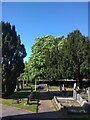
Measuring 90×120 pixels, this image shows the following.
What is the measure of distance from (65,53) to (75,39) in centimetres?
336

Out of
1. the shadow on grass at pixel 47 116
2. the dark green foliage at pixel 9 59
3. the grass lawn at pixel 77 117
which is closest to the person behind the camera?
the grass lawn at pixel 77 117

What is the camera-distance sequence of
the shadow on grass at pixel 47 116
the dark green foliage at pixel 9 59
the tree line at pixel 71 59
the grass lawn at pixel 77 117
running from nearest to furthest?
the grass lawn at pixel 77 117
the shadow on grass at pixel 47 116
the dark green foliage at pixel 9 59
the tree line at pixel 71 59

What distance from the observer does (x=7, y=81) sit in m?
42.7

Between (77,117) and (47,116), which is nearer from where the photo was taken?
(77,117)

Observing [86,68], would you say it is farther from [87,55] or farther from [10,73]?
[10,73]

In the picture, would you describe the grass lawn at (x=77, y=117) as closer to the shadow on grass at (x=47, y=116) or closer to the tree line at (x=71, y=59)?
the shadow on grass at (x=47, y=116)

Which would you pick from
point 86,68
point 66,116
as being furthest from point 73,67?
point 66,116

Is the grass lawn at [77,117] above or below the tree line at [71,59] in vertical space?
below

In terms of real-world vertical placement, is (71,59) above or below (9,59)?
above

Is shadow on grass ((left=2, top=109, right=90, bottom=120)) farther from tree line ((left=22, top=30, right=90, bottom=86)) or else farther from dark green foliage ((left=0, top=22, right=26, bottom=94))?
tree line ((left=22, top=30, right=90, bottom=86))

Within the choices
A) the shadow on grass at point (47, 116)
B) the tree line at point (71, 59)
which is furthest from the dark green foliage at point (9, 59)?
the shadow on grass at point (47, 116)

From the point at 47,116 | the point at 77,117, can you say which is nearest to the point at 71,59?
the point at 47,116

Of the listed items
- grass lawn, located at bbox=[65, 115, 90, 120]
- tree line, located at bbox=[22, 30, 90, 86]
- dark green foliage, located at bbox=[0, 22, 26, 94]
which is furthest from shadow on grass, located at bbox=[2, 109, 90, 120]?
tree line, located at bbox=[22, 30, 90, 86]

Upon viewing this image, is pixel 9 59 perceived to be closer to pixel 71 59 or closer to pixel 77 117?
pixel 71 59
